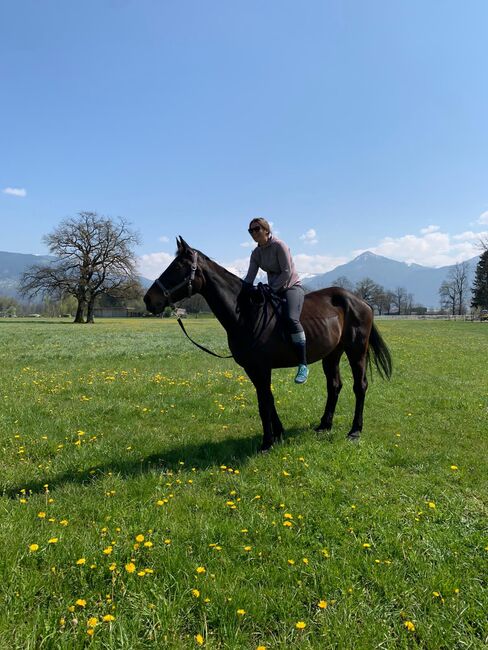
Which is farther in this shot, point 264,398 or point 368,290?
point 368,290

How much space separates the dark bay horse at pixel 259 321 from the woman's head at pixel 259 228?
30.7 inches

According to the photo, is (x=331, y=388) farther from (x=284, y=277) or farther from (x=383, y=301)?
(x=383, y=301)

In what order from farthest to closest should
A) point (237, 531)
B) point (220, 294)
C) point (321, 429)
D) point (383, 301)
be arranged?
point (383, 301)
point (321, 429)
point (220, 294)
point (237, 531)

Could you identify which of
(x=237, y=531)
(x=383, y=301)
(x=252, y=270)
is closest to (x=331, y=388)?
(x=252, y=270)

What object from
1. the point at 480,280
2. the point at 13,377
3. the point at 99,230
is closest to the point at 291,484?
the point at 13,377

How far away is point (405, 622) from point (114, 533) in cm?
281

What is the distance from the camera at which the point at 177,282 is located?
6.14 metres

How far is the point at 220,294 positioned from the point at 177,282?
2.39 feet

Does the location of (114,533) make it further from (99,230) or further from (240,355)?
(99,230)

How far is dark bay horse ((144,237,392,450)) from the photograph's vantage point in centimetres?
615

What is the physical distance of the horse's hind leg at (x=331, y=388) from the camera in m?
7.81

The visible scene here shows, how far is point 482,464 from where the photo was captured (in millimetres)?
6078

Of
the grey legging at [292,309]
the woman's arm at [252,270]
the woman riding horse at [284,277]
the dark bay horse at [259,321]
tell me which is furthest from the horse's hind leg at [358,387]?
the woman's arm at [252,270]

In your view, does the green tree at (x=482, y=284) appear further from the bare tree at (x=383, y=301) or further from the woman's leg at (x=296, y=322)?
the woman's leg at (x=296, y=322)
